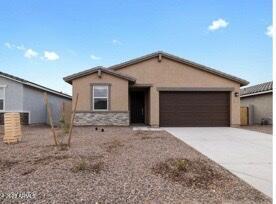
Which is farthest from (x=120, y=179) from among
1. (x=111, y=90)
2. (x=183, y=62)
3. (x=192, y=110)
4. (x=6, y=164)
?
(x=183, y=62)

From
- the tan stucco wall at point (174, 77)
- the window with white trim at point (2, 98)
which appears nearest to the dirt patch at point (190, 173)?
the tan stucco wall at point (174, 77)

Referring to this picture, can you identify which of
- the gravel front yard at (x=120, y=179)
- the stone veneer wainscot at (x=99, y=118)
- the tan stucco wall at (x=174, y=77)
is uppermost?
the tan stucco wall at (x=174, y=77)

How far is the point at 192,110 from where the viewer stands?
21156 millimetres

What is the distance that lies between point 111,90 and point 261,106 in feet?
42.5

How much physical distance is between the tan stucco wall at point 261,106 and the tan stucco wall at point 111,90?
11355 mm

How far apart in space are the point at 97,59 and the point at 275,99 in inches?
957

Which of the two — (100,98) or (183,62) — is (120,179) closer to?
(100,98)

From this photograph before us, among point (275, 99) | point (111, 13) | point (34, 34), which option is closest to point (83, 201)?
point (275, 99)

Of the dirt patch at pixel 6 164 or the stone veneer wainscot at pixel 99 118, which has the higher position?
the stone veneer wainscot at pixel 99 118

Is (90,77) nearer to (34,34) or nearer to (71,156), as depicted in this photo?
(34,34)

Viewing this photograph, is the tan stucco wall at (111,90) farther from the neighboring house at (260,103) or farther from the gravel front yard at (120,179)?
the gravel front yard at (120,179)

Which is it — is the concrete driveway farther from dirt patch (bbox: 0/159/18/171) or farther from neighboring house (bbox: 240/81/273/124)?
neighboring house (bbox: 240/81/273/124)

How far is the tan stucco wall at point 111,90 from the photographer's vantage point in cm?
2009

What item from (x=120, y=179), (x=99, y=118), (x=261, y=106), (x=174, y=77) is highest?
(x=174, y=77)
